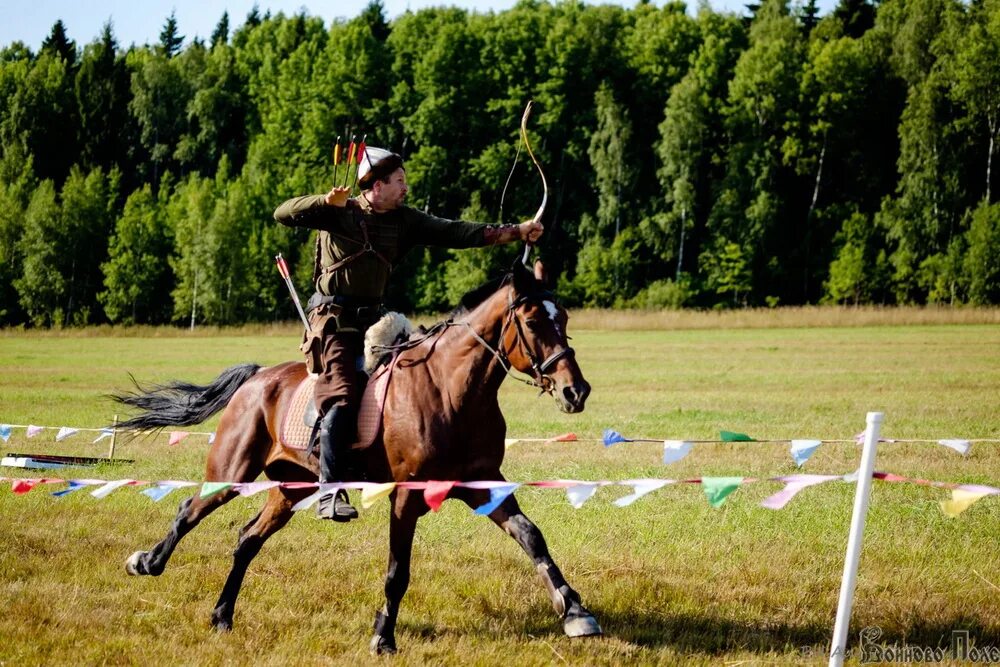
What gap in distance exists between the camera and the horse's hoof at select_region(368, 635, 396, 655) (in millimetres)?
6312

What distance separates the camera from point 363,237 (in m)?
6.82

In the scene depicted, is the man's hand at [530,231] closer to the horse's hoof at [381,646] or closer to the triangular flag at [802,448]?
the triangular flag at [802,448]

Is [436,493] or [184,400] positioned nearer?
[436,493]

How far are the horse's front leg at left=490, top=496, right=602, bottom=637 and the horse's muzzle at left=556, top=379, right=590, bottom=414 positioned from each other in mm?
964

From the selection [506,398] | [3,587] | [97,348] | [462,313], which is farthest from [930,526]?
[97,348]

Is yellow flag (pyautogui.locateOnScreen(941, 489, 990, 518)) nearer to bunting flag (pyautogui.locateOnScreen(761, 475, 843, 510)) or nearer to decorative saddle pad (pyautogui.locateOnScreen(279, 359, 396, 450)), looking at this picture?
bunting flag (pyautogui.locateOnScreen(761, 475, 843, 510))

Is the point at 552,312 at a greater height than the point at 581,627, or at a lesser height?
greater

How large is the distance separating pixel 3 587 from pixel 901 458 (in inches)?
460

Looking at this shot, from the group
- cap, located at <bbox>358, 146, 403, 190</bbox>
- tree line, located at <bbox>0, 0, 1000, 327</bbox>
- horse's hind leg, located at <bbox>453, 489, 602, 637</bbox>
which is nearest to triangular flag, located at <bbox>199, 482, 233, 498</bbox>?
horse's hind leg, located at <bbox>453, 489, 602, 637</bbox>

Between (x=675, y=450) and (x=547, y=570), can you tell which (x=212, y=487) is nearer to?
(x=547, y=570)

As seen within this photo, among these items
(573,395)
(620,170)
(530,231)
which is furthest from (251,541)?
(620,170)

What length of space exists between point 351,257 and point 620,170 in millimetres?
66524

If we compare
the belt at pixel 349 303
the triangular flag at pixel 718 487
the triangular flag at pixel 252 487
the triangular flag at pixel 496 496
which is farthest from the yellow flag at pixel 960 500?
the triangular flag at pixel 252 487

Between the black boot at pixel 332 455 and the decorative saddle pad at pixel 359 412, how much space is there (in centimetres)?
12
